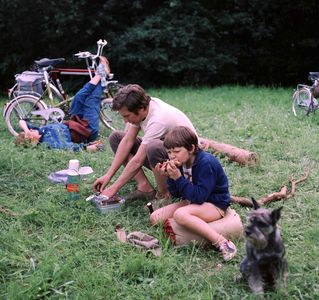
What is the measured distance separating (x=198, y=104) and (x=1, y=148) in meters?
4.61

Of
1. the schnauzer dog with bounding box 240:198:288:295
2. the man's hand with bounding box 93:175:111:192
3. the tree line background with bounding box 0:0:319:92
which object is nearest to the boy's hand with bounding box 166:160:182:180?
the schnauzer dog with bounding box 240:198:288:295

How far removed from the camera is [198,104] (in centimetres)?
935

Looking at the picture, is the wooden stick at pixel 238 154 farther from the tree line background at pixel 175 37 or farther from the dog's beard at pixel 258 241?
the tree line background at pixel 175 37

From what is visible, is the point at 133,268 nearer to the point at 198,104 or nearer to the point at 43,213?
the point at 43,213

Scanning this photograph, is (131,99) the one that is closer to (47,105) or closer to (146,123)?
(146,123)

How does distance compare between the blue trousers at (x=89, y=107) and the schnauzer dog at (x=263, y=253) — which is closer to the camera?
the schnauzer dog at (x=263, y=253)

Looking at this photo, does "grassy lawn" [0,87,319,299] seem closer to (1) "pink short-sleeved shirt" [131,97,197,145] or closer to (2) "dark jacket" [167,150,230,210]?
(2) "dark jacket" [167,150,230,210]

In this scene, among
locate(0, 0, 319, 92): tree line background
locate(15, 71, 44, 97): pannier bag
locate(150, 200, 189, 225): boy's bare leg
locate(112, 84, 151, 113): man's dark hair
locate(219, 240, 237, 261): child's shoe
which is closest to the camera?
locate(219, 240, 237, 261): child's shoe

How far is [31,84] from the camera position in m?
7.10

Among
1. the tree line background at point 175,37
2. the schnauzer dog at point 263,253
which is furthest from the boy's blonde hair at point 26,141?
the tree line background at point 175,37

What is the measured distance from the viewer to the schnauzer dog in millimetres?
2393

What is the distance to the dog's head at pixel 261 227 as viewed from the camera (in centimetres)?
238

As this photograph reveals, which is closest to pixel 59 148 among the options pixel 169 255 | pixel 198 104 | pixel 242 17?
pixel 169 255

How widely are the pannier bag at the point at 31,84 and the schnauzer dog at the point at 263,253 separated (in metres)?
5.26
